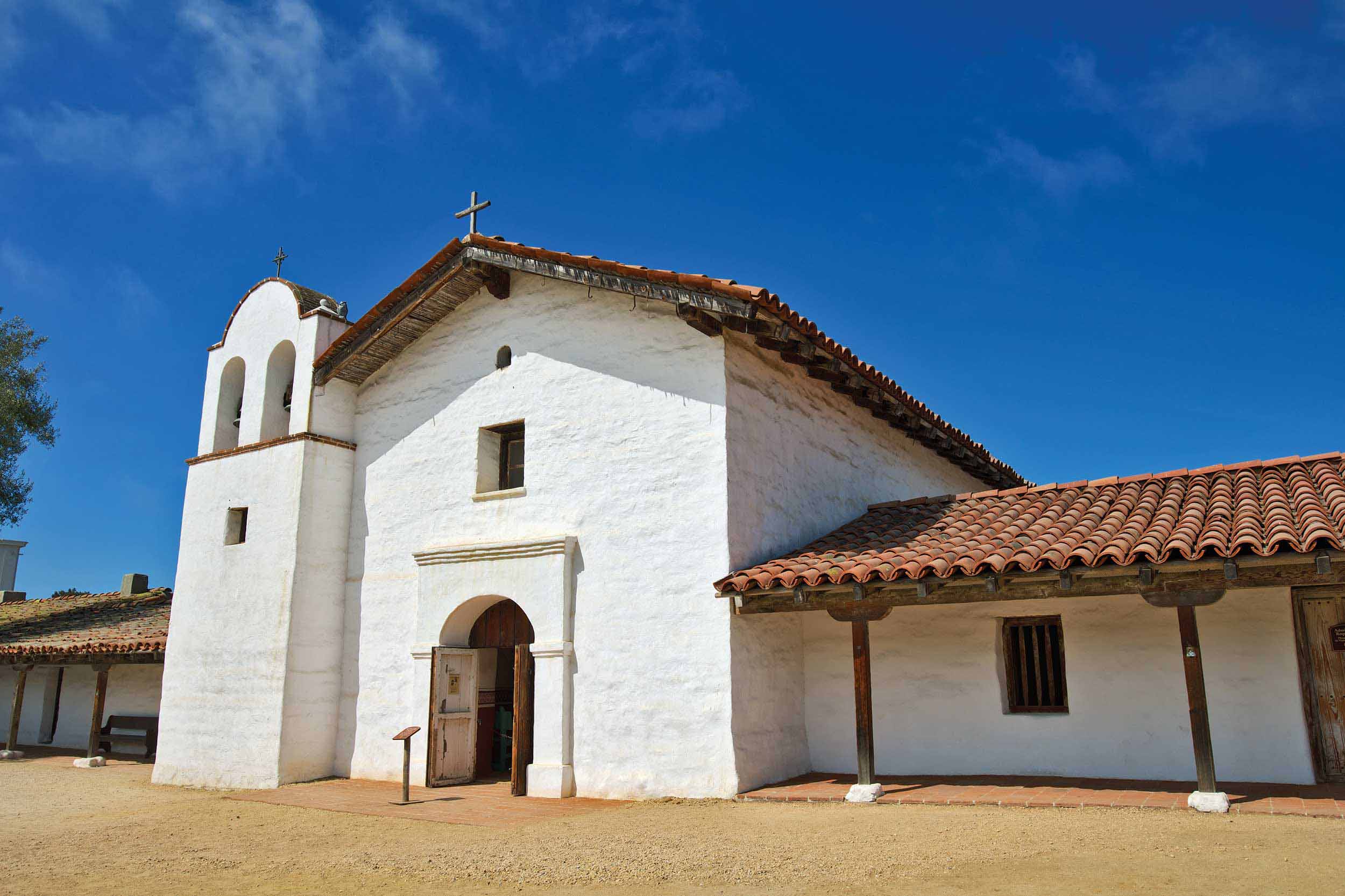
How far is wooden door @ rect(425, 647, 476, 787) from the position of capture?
36.9ft

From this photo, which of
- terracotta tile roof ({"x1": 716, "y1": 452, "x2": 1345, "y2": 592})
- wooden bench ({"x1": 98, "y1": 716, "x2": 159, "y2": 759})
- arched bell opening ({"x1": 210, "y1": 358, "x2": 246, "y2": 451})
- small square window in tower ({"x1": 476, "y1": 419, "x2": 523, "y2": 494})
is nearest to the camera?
terracotta tile roof ({"x1": 716, "y1": 452, "x2": 1345, "y2": 592})

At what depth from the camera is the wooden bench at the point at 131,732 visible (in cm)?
1658

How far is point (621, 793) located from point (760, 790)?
4.85ft

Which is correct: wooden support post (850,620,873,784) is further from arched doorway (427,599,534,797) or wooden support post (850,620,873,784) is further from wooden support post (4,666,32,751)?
wooden support post (4,666,32,751)

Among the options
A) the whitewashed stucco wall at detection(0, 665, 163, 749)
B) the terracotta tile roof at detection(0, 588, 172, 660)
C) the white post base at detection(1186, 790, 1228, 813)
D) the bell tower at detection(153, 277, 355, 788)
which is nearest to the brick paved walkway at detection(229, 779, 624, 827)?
the bell tower at detection(153, 277, 355, 788)

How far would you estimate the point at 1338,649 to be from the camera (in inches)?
361

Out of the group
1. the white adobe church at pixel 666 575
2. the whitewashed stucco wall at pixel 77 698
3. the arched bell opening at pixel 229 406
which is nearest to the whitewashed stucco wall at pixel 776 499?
the white adobe church at pixel 666 575

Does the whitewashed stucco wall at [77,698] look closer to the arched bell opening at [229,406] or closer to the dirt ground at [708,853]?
the arched bell opening at [229,406]

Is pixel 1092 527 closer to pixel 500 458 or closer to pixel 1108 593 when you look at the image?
pixel 1108 593

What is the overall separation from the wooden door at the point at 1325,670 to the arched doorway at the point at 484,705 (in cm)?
784

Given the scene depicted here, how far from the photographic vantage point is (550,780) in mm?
10336

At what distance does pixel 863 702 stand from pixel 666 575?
95.4 inches

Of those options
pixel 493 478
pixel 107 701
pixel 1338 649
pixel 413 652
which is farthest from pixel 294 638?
pixel 1338 649

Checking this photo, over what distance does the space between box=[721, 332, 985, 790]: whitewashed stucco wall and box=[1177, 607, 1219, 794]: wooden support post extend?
13.3 feet
